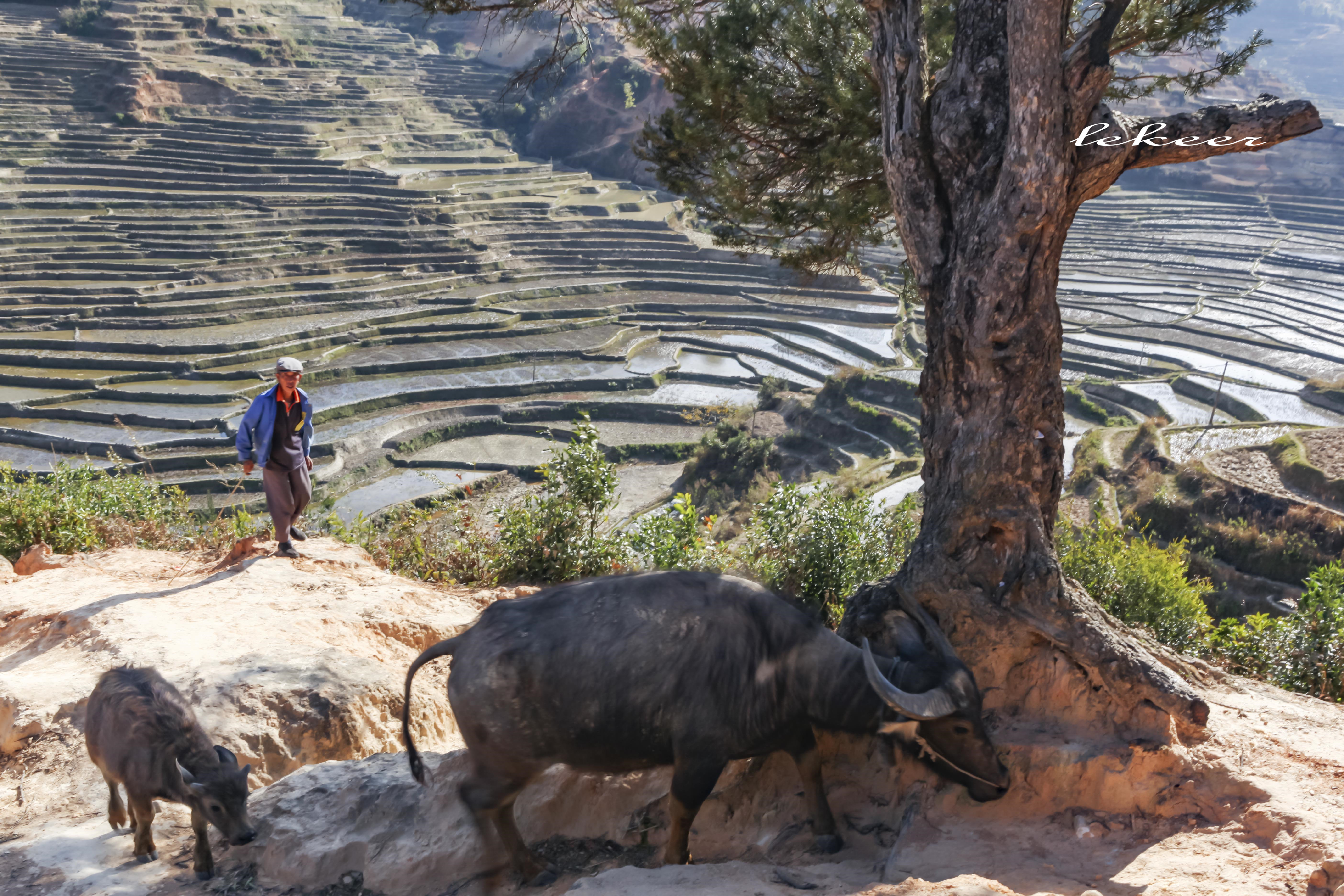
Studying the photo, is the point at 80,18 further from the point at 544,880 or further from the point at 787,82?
the point at 544,880

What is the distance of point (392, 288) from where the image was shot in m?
31.7

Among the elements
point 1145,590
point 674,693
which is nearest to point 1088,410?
point 1145,590

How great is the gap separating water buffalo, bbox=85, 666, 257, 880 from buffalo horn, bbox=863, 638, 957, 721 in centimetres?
239

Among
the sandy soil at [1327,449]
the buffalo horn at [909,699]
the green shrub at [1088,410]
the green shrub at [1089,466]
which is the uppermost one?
the buffalo horn at [909,699]

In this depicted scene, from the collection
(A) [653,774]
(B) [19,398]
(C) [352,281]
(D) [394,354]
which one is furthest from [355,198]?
(A) [653,774]

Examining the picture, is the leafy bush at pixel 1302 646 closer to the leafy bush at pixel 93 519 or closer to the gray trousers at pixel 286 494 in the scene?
the gray trousers at pixel 286 494

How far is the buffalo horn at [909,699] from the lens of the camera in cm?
321

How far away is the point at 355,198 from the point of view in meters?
36.1

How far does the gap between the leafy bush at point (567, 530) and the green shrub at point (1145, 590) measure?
3141 millimetres

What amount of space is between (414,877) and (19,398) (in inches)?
930

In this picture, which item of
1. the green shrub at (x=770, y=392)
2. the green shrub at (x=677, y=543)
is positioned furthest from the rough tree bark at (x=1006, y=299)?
the green shrub at (x=770, y=392)

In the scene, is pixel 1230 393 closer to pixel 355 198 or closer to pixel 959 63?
pixel 959 63

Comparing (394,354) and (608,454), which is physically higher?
(394,354)

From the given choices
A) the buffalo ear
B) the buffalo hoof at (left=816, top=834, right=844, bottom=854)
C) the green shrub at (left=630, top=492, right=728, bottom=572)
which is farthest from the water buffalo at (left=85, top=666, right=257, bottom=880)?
the green shrub at (left=630, top=492, right=728, bottom=572)
